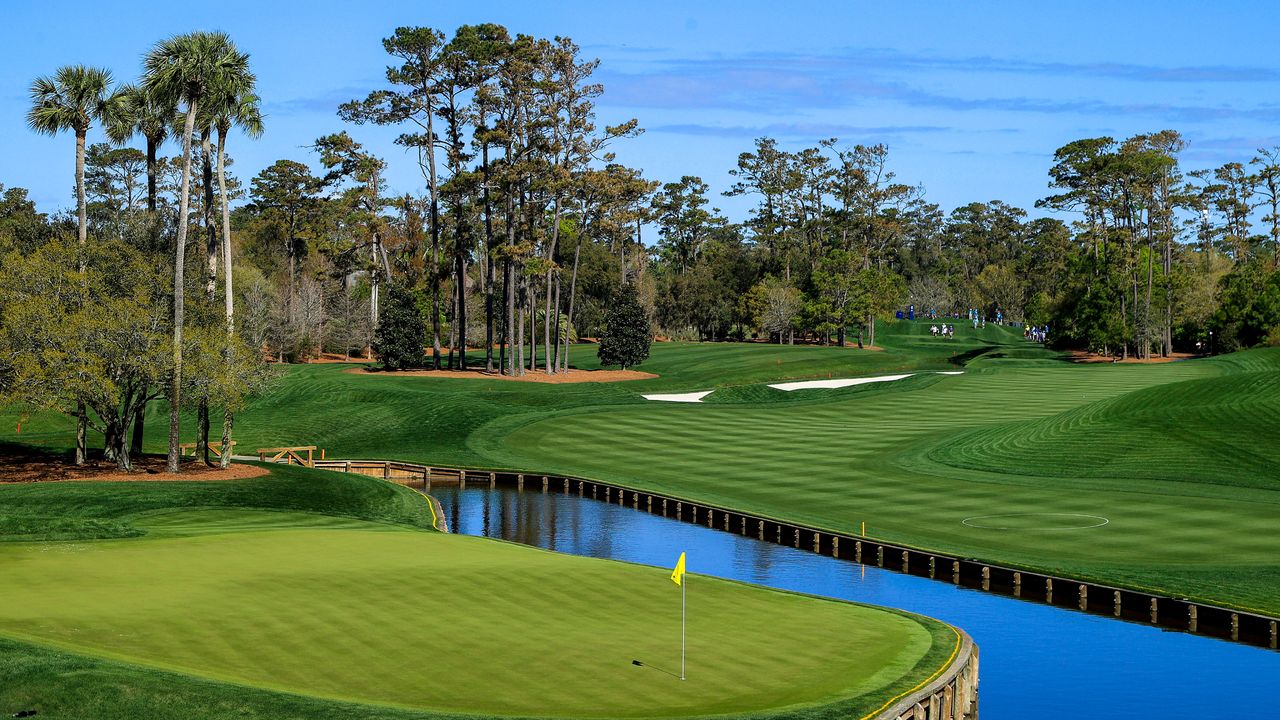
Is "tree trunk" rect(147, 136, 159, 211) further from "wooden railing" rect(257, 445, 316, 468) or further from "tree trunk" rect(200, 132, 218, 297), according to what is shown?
"wooden railing" rect(257, 445, 316, 468)

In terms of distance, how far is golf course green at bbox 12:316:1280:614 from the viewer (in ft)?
132

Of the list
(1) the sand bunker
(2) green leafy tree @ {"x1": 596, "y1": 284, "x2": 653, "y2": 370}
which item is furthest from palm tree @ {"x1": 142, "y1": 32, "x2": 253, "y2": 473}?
(2) green leafy tree @ {"x1": 596, "y1": 284, "x2": 653, "y2": 370}

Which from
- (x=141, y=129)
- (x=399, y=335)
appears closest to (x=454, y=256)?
(x=399, y=335)

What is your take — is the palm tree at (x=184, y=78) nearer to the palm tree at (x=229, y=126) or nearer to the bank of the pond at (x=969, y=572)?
the palm tree at (x=229, y=126)

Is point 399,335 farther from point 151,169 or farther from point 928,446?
point 928,446

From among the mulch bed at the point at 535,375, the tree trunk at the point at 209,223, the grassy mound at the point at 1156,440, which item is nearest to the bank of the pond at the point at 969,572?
the grassy mound at the point at 1156,440

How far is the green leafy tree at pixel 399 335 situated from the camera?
9375 cm

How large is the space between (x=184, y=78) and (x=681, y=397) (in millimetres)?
49861

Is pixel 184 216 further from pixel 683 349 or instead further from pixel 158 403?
pixel 683 349

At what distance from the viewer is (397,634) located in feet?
79.6

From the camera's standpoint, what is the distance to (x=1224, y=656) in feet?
99.8

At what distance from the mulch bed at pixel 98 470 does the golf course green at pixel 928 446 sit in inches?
328

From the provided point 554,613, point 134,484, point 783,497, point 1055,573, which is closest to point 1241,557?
point 1055,573

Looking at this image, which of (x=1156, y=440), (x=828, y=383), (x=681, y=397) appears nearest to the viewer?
(x=1156, y=440)
